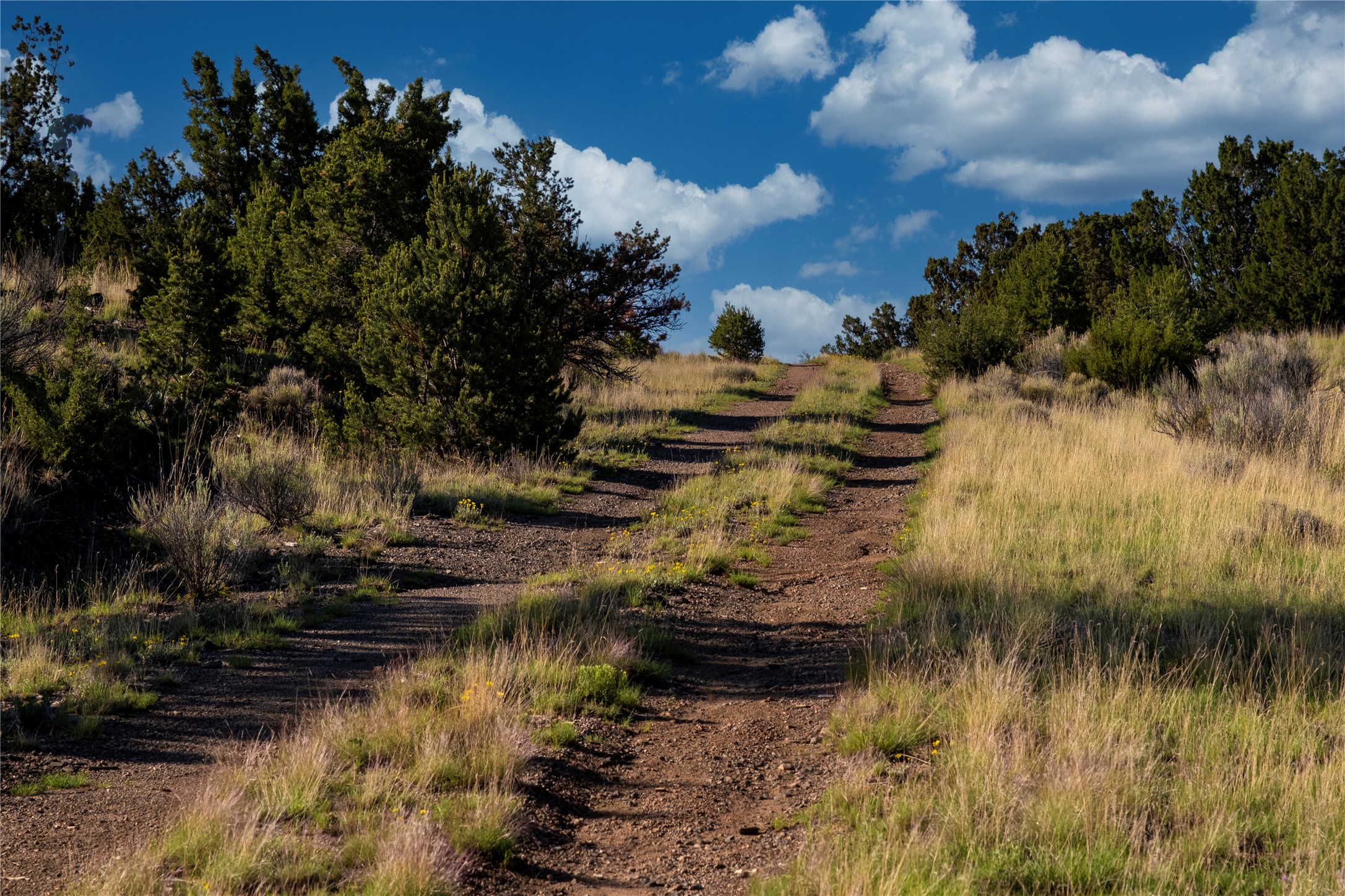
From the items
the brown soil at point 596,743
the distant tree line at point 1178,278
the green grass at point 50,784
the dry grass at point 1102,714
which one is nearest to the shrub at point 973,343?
the distant tree line at point 1178,278

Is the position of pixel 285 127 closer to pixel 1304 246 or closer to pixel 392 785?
pixel 392 785

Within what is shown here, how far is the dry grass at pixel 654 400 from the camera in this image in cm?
1711

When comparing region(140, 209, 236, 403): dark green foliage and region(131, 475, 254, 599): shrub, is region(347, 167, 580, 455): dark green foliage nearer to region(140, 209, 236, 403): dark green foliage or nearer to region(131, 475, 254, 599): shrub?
region(140, 209, 236, 403): dark green foliage

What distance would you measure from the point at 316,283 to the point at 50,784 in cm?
1407

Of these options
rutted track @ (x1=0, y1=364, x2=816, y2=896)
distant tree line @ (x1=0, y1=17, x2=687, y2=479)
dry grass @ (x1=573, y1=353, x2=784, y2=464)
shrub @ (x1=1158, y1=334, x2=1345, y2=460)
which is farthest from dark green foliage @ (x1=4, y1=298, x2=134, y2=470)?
shrub @ (x1=1158, y1=334, x2=1345, y2=460)

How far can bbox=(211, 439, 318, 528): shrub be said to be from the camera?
9805 millimetres

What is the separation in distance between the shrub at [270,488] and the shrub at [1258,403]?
487 inches

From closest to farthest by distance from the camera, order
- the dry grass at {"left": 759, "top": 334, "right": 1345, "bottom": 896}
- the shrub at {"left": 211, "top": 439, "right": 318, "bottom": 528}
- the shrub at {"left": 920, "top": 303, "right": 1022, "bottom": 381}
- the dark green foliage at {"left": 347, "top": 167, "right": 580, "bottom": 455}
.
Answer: the dry grass at {"left": 759, "top": 334, "right": 1345, "bottom": 896} → the shrub at {"left": 211, "top": 439, "right": 318, "bottom": 528} → the dark green foliage at {"left": 347, "top": 167, "right": 580, "bottom": 455} → the shrub at {"left": 920, "top": 303, "right": 1022, "bottom": 381}

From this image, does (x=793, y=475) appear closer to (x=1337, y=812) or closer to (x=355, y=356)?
(x=355, y=356)

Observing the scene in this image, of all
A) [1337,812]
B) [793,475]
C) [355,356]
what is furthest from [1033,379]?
[1337,812]

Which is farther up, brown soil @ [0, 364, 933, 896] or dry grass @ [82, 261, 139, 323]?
dry grass @ [82, 261, 139, 323]

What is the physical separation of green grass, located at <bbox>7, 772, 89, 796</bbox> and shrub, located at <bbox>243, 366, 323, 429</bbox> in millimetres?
11423

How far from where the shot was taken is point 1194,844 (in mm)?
3381

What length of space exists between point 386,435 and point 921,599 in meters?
9.28
